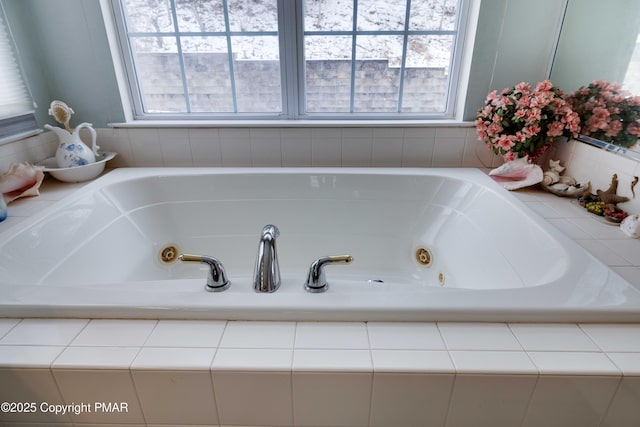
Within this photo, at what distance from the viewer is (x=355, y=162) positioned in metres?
1.73

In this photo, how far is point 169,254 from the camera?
62.6 inches

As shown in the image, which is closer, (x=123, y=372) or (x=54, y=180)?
(x=123, y=372)

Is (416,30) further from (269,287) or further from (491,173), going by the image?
(269,287)

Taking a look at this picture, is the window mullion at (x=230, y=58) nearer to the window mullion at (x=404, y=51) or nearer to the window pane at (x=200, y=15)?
the window pane at (x=200, y=15)

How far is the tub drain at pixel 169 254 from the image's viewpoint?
61.5 inches

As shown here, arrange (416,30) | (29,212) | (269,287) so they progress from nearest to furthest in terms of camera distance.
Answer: (269,287), (29,212), (416,30)

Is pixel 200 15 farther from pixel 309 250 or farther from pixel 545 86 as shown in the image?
pixel 545 86

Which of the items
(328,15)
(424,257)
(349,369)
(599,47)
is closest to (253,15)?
(328,15)

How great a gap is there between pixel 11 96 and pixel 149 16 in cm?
70

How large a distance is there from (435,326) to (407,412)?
0.18 metres

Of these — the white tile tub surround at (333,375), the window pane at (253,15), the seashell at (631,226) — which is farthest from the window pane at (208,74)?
the seashell at (631,226)

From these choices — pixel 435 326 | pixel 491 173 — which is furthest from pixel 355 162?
pixel 435 326

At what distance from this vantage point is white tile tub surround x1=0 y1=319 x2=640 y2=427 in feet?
2.12

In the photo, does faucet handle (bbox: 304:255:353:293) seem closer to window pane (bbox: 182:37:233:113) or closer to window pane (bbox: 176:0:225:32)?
window pane (bbox: 182:37:233:113)
